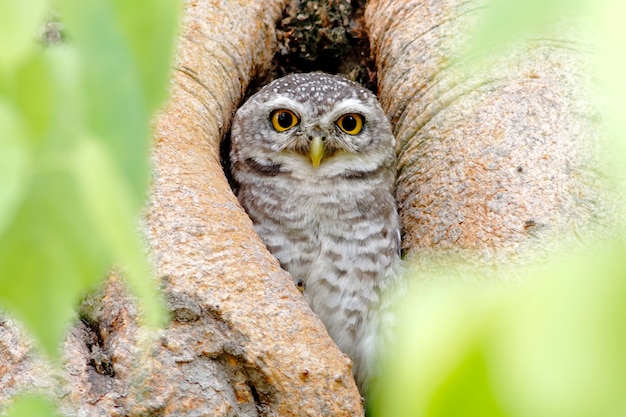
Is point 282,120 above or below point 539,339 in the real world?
below

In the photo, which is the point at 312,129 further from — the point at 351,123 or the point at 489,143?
the point at 489,143

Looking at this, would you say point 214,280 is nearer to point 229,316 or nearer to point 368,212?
point 229,316

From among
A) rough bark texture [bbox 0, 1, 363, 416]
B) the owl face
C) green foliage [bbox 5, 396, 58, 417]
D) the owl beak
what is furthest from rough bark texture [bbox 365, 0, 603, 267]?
green foliage [bbox 5, 396, 58, 417]

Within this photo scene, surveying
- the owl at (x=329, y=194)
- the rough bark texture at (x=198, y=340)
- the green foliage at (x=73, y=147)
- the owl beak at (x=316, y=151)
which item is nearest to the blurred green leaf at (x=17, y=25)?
the green foliage at (x=73, y=147)

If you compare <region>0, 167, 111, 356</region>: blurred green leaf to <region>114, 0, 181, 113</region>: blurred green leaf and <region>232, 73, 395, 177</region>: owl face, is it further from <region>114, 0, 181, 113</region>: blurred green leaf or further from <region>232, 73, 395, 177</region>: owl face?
<region>232, 73, 395, 177</region>: owl face

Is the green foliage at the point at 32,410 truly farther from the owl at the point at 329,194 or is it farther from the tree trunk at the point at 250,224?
the owl at the point at 329,194

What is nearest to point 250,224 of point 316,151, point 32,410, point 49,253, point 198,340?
point 198,340
